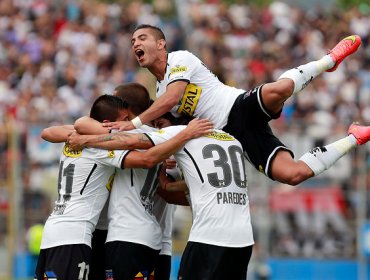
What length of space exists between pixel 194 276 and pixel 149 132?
144cm

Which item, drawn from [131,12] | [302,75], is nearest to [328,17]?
[131,12]

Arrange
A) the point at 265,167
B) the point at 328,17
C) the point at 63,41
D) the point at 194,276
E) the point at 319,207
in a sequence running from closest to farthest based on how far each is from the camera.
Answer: the point at 194,276 < the point at 265,167 < the point at 319,207 < the point at 63,41 < the point at 328,17

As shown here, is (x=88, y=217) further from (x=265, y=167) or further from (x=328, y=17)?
(x=328, y=17)

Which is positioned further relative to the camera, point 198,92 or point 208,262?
point 198,92

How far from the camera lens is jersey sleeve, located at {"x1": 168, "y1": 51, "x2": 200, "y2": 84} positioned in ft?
35.3

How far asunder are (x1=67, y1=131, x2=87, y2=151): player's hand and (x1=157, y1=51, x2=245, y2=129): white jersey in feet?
3.53

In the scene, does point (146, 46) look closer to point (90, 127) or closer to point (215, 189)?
point (90, 127)

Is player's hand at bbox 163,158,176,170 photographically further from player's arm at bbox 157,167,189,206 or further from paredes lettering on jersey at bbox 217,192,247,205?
paredes lettering on jersey at bbox 217,192,247,205

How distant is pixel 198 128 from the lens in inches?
391

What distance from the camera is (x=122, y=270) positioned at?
1007 centimetres

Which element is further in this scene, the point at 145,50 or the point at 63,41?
the point at 63,41

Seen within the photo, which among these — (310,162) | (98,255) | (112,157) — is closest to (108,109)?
(112,157)

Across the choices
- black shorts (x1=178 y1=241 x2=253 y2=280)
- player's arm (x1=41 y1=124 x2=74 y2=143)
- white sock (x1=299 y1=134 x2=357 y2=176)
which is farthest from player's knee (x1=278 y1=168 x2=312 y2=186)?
player's arm (x1=41 y1=124 x2=74 y2=143)

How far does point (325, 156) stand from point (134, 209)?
192cm
